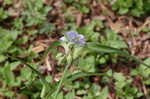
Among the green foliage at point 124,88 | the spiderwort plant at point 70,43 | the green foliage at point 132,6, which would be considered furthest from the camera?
the green foliage at point 132,6

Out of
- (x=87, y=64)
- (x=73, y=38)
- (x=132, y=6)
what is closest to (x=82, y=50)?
(x=87, y=64)

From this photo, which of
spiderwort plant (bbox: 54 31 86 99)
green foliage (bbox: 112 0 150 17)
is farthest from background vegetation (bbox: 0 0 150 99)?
spiderwort plant (bbox: 54 31 86 99)

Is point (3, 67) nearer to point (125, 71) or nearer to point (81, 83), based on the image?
point (81, 83)

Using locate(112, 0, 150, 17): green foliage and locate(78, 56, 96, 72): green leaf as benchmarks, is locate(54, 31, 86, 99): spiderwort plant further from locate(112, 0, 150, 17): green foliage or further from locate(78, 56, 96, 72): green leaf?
locate(112, 0, 150, 17): green foliage

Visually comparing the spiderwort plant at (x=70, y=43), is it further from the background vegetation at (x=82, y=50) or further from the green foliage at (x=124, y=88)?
the green foliage at (x=124, y=88)

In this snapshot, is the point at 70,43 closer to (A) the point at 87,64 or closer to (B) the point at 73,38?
(B) the point at 73,38

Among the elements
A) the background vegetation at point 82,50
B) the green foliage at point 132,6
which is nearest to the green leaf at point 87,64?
the background vegetation at point 82,50

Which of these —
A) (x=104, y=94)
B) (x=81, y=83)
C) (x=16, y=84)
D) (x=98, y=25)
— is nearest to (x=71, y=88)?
(x=81, y=83)

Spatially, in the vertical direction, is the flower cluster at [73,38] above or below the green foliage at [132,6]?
above

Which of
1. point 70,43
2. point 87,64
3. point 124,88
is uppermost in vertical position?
point 70,43

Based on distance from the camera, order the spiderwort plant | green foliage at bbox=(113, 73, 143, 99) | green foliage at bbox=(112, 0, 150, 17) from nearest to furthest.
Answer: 1. the spiderwort plant
2. green foliage at bbox=(113, 73, 143, 99)
3. green foliage at bbox=(112, 0, 150, 17)
